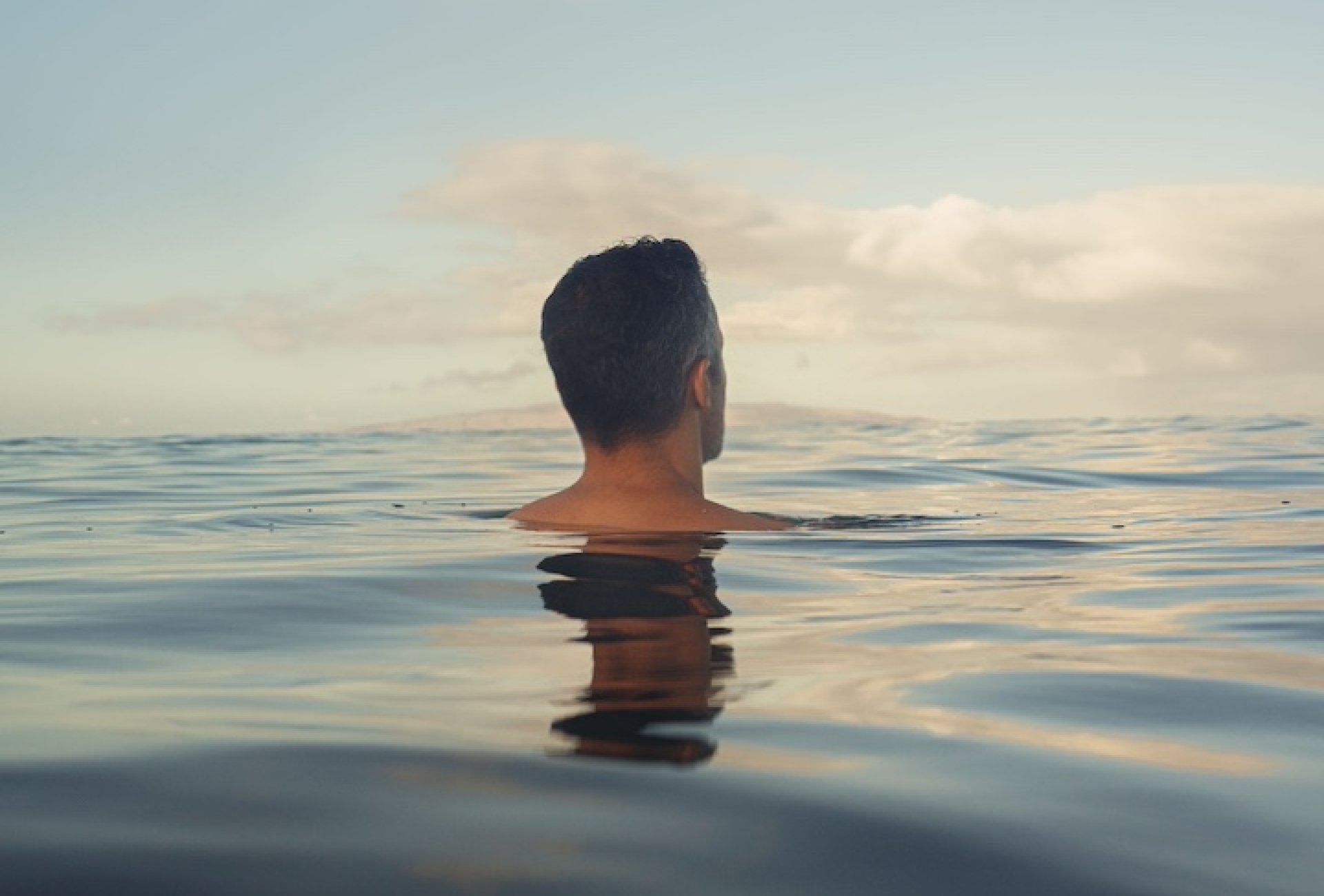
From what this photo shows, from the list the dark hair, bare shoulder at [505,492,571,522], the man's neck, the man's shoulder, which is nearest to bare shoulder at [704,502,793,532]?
the man's shoulder

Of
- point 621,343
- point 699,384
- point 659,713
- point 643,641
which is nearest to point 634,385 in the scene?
point 621,343

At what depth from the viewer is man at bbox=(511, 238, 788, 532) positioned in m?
5.76

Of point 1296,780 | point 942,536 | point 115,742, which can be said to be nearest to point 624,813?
point 115,742

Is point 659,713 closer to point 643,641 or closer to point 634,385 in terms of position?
point 643,641

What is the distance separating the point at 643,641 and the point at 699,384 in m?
2.64

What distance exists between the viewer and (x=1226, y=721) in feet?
9.18

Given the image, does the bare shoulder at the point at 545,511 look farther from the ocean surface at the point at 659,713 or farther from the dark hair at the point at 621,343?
the dark hair at the point at 621,343

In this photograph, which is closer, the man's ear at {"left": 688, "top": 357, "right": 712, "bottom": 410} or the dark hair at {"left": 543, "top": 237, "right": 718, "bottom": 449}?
the dark hair at {"left": 543, "top": 237, "right": 718, "bottom": 449}

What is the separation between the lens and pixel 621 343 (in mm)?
5758

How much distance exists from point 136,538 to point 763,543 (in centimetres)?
322

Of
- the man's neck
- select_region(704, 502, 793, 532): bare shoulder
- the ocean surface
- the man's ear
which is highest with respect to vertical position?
the man's ear

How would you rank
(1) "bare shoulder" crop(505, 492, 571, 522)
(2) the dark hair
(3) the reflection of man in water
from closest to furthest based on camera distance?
(3) the reflection of man in water, (2) the dark hair, (1) "bare shoulder" crop(505, 492, 571, 522)

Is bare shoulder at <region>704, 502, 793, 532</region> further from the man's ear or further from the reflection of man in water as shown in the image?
the man's ear

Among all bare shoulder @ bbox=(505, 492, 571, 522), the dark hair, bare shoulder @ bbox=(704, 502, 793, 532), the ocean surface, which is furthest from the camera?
bare shoulder @ bbox=(505, 492, 571, 522)
